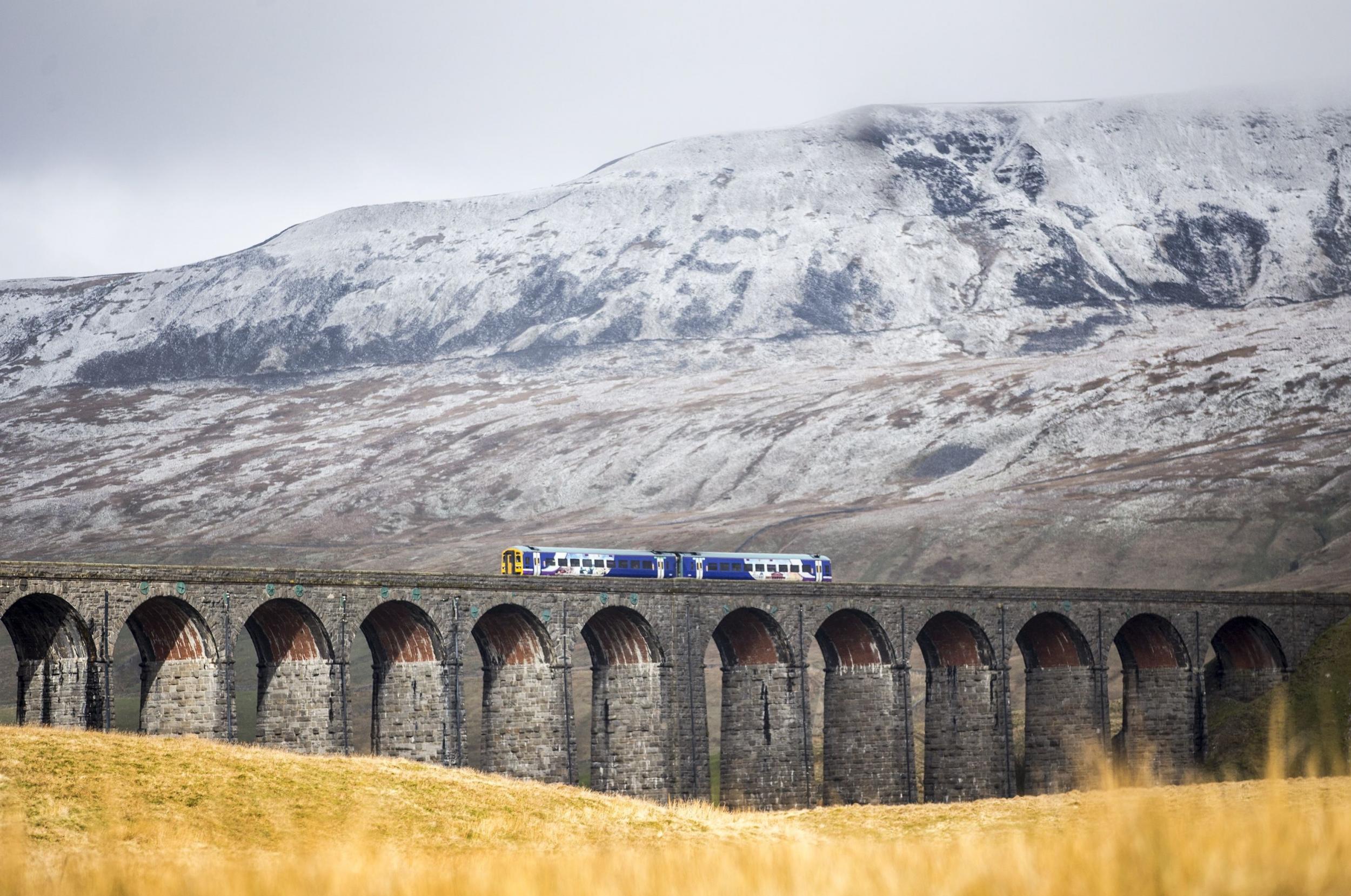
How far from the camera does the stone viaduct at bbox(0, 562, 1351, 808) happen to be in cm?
5216

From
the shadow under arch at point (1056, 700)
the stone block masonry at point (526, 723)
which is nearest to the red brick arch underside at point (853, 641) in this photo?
the shadow under arch at point (1056, 700)

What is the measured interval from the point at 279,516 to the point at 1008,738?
460ft

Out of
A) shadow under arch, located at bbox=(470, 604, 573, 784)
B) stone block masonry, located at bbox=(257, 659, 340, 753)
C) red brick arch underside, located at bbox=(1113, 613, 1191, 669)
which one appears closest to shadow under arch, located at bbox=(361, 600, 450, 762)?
stone block masonry, located at bbox=(257, 659, 340, 753)

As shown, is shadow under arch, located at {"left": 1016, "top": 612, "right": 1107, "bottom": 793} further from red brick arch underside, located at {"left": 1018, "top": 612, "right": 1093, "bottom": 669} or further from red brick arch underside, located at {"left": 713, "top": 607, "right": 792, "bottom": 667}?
red brick arch underside, located at {"left": 713, "top": 607, "right": 792, "bottom": 667}

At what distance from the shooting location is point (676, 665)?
6525 centimetres

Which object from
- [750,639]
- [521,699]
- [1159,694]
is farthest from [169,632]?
[1159,694]

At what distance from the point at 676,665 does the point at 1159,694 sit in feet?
111

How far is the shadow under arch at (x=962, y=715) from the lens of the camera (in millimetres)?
74312

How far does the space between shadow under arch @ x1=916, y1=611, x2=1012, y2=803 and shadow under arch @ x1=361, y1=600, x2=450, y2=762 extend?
26.7 metres

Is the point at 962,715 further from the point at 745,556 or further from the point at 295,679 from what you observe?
the point at 295,679

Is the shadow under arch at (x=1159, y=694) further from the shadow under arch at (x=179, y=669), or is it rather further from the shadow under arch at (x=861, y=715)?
the shadow under arch at (x=179, y=669)

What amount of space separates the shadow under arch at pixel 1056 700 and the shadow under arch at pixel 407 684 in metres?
33.9

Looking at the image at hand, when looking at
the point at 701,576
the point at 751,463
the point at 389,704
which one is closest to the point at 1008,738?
the point at 701,576

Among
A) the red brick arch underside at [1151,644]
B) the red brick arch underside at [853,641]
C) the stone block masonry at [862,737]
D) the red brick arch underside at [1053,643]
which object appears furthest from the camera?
the red brick arch underside at [1151,644]
